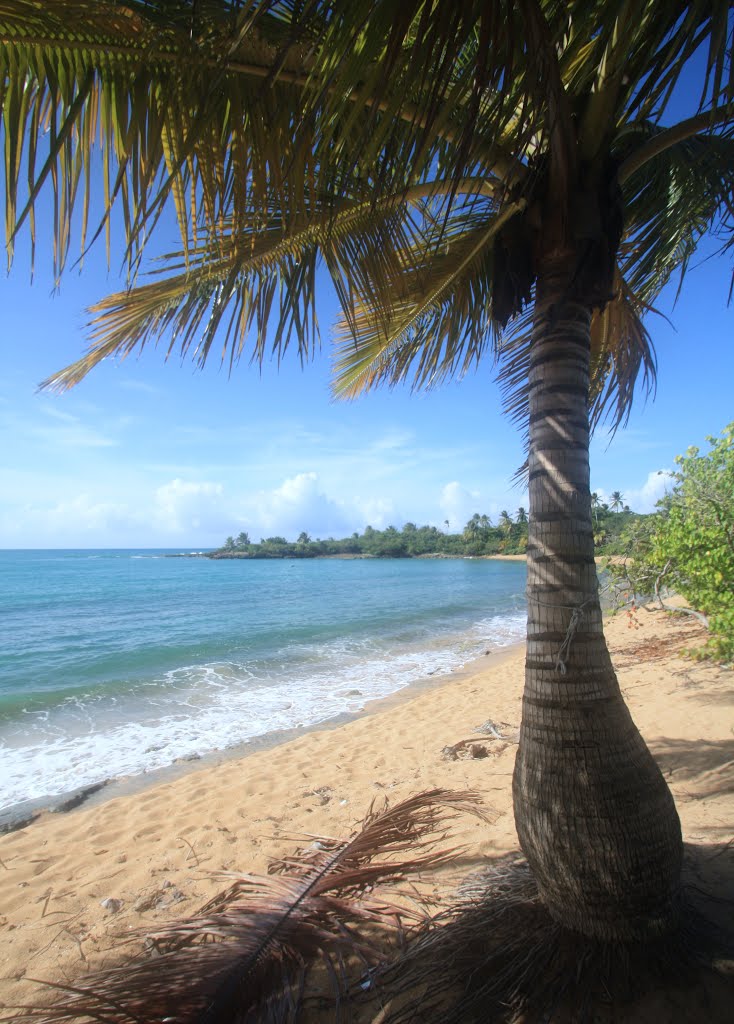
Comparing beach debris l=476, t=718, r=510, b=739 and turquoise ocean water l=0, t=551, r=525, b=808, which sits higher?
beach debris l=476, t=718, r=510, b=739

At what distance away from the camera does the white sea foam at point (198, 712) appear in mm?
6703

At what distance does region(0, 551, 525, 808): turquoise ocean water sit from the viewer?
7340 millimetres

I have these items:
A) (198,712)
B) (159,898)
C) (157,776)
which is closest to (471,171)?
(159,898)

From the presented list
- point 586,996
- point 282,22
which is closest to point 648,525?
point 586,996

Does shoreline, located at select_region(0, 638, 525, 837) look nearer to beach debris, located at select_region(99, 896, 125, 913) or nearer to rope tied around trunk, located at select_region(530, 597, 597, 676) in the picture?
beach debris, located at select_region(99, 896, 125, 913)

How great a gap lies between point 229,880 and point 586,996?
2.51 m

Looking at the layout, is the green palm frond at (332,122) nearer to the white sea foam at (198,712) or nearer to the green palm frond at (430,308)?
the green palm frond at (430,308)

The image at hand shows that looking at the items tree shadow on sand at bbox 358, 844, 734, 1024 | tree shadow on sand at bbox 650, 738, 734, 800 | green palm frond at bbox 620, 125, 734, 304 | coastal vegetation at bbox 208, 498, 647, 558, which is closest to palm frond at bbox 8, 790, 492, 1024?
tree shadow on sand at bbox 358, 844, 734, 1024

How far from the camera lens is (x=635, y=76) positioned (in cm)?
191

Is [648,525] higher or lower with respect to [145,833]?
higher

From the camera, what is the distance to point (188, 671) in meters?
12.4

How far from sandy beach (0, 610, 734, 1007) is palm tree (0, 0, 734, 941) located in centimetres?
116

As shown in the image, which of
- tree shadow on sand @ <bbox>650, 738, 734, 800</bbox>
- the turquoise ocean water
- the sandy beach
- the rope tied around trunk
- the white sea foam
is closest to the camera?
the rope tied around trunk

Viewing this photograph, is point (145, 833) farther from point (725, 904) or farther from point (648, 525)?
point (648, 525)
